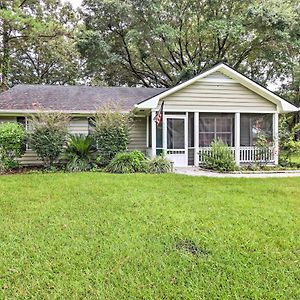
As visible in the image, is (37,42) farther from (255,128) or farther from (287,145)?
(287,145)

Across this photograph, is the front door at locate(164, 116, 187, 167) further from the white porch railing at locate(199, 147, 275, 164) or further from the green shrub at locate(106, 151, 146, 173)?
the green shrub at locate(106, 151, 146, 173)

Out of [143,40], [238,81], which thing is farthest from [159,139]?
[143,40]

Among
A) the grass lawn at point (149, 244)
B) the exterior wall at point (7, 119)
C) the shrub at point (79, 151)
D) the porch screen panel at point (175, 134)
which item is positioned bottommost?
the grass lawn at point (149, 244)

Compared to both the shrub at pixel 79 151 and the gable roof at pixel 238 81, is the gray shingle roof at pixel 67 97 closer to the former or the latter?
the gable roof at pixel 238 81

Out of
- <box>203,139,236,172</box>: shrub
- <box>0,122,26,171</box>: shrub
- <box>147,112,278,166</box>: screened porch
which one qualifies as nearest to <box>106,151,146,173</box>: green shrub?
<box>147,112,278,166</box>: screened porch

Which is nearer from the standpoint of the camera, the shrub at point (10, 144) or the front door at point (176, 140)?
the shrub at point (10, 144)

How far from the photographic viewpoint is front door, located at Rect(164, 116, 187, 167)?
39.8 feet

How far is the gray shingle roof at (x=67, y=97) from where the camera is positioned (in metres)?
12.3

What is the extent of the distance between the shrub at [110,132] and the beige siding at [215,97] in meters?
2.09

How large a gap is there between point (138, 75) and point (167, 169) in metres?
14.6

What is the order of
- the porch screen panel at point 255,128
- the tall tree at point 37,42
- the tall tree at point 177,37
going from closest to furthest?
the porch screen panel at point 255,128, the tall tree at point 177,37, the tall tree at point 37,42

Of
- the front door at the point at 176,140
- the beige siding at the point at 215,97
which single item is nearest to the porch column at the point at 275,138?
the beige siding at the point at 215,97

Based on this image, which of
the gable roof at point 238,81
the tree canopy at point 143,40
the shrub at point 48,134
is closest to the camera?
the shrub at point 48,134

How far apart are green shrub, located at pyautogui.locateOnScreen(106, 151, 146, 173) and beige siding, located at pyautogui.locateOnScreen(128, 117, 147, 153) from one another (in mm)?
3021
